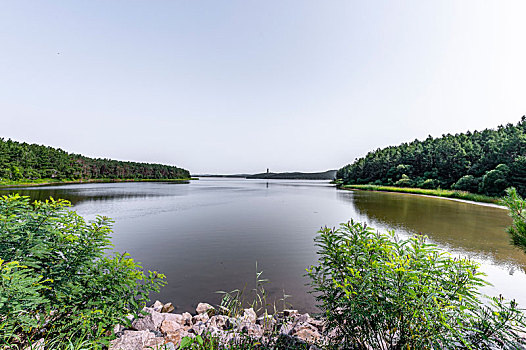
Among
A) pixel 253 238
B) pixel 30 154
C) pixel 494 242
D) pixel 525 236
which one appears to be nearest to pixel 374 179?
pixel 494 242

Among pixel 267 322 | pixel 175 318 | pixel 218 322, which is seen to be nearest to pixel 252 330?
pixel 267 322

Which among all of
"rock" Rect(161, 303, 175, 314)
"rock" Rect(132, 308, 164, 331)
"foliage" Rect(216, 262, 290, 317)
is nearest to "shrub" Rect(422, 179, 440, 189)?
"foliage" Rect(216, 262, 290, 317)

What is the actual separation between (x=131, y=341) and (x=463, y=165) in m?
71.3

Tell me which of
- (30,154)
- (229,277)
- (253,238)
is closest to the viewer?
(229,277)

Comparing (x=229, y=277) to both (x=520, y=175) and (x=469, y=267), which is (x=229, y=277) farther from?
(x=520, y=175)

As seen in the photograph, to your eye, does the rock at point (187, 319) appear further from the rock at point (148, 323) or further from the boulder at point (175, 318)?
the rock at point (148, 323)

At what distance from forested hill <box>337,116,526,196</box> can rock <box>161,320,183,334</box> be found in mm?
43666

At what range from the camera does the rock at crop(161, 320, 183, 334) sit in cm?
398

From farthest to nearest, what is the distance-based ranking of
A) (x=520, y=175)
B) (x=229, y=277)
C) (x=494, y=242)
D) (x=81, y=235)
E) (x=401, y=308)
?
(x=520, y=175), (x=494, y=242), (x=229, y=277), (x=81, y=235), (x=401, y=308)

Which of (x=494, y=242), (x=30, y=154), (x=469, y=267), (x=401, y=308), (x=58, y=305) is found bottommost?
(x=494, y=242)

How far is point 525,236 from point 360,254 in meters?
2.83

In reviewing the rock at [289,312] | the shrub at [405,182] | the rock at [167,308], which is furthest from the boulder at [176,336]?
the shrub at [405,182]

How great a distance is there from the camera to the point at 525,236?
10.6 ft

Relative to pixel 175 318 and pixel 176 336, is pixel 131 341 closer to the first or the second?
pixel 176 336
